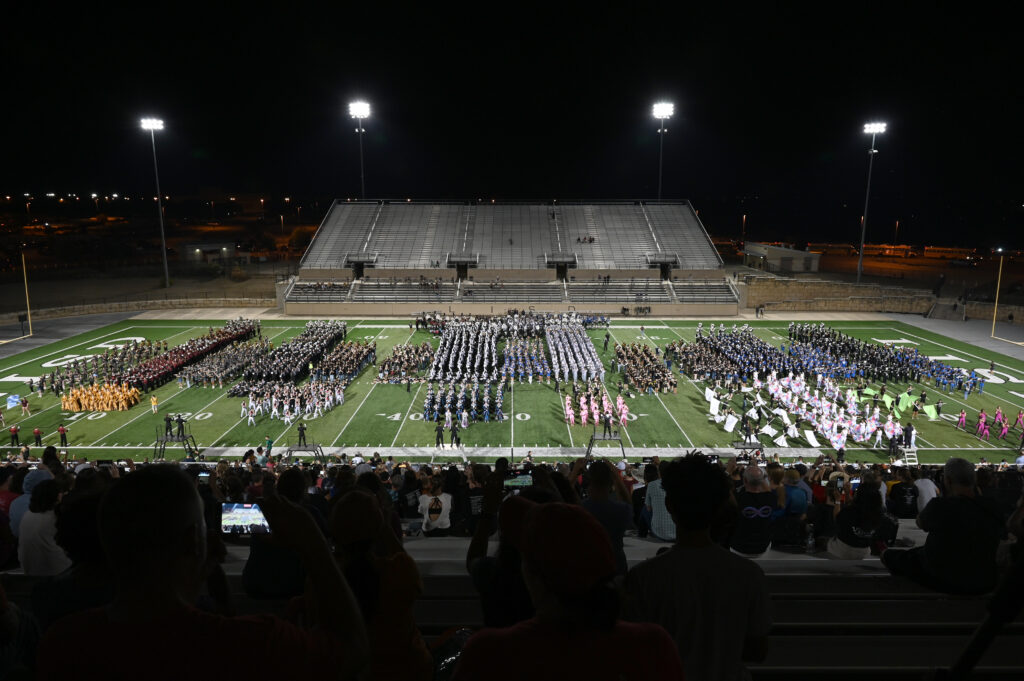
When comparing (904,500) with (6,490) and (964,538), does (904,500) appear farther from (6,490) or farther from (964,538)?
(6,490)

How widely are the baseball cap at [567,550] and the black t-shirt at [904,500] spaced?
7.35 metres

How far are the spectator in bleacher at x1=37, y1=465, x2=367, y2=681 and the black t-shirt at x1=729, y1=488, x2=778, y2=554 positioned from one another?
14.2 ft

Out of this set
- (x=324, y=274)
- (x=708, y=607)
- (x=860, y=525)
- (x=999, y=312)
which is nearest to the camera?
(x=708, y=607)

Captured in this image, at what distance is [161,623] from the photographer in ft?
4.68

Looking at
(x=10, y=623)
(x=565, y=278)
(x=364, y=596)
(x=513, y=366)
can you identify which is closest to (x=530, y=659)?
(x=364, y=596)

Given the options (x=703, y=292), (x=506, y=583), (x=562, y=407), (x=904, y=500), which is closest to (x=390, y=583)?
(x=506, y=583)

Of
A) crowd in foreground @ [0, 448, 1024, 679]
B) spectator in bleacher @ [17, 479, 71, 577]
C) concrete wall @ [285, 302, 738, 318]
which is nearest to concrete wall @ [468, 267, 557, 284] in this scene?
concrete wall @ [285, 302, 738, 318]

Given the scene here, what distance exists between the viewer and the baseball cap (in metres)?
1.53

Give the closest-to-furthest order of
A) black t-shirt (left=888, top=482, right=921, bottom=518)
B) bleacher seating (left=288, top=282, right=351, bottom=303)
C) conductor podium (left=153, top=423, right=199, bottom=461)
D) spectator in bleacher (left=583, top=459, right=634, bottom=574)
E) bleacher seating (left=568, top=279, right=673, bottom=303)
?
spectator in bleacher (left=583, top=459, right=634, bottom=574)
black t-shirt (left=888, top=482, right=921, bottom=518)
conductor podium (left=153, top=423, right=199, bottom=461)
bleacher seating (left=288, top=282, right=351, bottom=303)
bleacher seating (left=568, top=279, right=673, bottom=303)

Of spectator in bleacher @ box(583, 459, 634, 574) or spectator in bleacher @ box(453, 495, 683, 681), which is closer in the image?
spectator in bleacher @ box(453, 495, 683, 681)

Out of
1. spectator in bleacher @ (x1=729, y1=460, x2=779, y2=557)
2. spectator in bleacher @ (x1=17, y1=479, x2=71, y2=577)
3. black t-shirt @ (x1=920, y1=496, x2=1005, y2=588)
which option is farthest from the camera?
spectator in bleacher @ (x1=729, y1=460, x2=779, y2=557)

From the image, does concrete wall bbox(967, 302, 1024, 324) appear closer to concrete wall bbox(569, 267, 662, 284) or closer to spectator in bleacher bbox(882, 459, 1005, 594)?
concrete wall bbox(569, 267, 662, 284)

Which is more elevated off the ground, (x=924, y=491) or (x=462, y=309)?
(x=924, y=491)

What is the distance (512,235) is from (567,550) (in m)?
52.0
